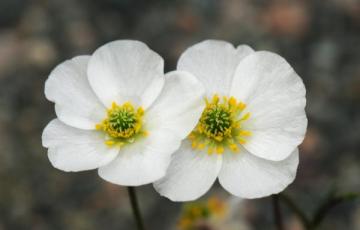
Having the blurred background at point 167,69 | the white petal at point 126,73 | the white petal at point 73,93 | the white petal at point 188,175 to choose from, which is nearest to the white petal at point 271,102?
the white petal at point 188,175

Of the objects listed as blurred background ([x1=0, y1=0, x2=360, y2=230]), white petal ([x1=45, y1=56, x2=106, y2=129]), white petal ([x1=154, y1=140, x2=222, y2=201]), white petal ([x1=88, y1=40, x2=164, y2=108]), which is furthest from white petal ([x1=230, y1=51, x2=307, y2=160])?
blurred background ([x1=0, y1=0, x2=360, y2=230])

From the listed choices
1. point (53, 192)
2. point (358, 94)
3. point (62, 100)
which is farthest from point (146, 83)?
point (358, 94)

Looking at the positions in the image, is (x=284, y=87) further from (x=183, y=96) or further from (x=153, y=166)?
(x=153, y=166)

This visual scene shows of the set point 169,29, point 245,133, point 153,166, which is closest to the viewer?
point 153,166

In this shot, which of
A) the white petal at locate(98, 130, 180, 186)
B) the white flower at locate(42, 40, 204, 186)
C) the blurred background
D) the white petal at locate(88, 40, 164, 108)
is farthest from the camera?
the blurred background

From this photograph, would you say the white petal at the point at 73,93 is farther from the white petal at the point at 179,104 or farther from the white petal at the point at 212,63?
the white petal at the point at 212,63

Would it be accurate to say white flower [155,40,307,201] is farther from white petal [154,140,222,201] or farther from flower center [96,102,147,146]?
flower center [96,102,147,146]
